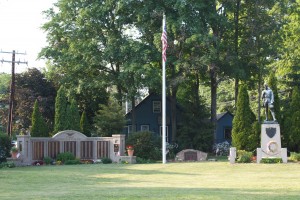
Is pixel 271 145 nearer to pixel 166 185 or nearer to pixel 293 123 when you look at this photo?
pixel 293 123

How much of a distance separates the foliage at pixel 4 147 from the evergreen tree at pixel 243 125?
582 inches

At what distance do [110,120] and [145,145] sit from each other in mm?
4597

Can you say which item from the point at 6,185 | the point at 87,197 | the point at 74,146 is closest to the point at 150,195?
the point at 87,197

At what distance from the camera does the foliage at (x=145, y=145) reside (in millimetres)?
37438

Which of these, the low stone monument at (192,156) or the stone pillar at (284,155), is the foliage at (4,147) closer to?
the low stone monument at (192,156)

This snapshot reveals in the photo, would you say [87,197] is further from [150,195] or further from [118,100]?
[118,100]

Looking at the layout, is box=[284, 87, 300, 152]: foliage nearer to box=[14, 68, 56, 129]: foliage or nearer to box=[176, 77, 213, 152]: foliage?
box=[176, 77, 213, 152]: foliage

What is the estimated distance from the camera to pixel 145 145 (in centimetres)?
3744

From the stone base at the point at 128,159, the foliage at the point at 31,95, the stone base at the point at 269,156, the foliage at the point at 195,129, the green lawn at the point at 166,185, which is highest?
the foliage at the point at 31,95

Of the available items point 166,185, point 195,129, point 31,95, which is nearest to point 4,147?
point 31,95

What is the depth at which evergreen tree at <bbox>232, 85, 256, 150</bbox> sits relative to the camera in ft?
126

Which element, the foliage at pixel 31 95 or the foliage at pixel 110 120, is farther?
the foliage at pixel 31 95

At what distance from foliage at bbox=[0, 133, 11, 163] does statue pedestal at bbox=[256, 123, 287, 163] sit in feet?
47.1

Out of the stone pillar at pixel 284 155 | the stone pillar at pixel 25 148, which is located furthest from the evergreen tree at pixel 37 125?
the stone pillar at pixel 284 155
